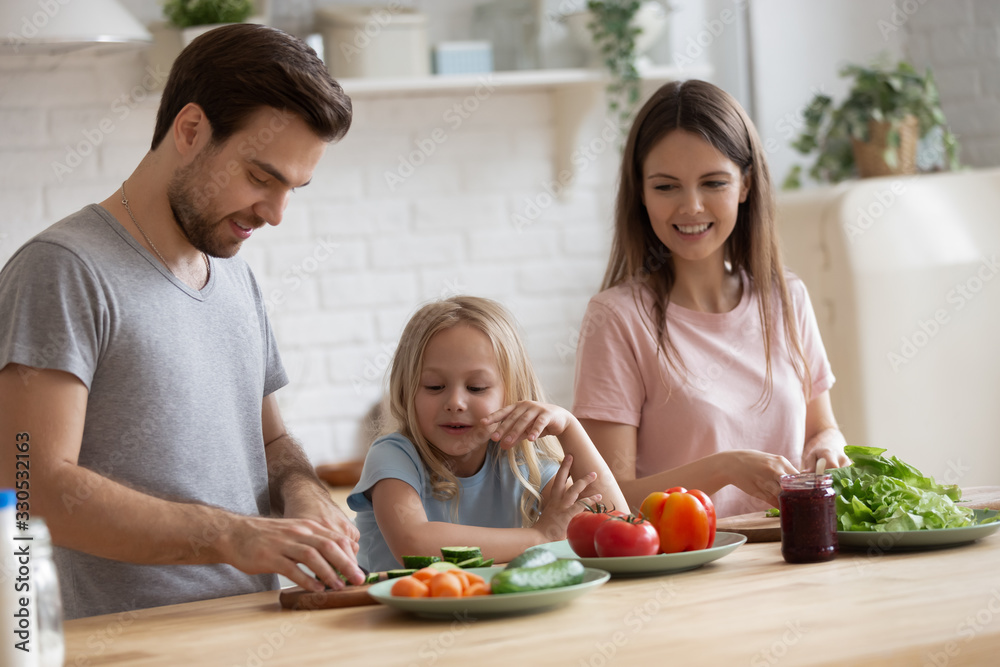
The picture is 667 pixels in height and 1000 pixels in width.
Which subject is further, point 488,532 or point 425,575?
point 488,532

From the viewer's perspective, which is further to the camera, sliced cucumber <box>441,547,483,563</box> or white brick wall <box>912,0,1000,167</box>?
white brick wall <box>912,0,1000,167</box>

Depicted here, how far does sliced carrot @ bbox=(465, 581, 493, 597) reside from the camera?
1145 mm

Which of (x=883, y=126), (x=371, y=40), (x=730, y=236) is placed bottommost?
(x=730, y=236)

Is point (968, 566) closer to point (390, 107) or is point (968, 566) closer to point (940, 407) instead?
point (940, 407)

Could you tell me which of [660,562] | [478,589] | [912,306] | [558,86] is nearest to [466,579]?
[478,589]

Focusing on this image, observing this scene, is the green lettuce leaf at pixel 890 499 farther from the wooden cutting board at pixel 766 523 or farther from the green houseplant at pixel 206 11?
the green houseplant at pixel 206 11

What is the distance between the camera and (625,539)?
130cm

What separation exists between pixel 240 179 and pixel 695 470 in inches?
33.2

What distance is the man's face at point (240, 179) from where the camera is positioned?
1503 millimetres

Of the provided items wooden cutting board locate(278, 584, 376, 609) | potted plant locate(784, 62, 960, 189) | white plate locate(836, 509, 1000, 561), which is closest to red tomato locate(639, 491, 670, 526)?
white plate locate(836, 509, 1000, 561)

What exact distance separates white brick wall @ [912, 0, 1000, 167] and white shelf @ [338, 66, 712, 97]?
32.1 inches

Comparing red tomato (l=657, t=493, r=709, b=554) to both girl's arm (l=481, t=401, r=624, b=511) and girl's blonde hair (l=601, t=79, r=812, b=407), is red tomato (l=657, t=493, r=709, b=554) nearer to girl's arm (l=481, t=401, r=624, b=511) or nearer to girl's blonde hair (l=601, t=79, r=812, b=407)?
girl's arm (l=481, t=401, r=624, b=511)

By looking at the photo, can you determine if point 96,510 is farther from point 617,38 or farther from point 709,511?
point 617,38

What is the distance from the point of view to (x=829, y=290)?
281 cm
